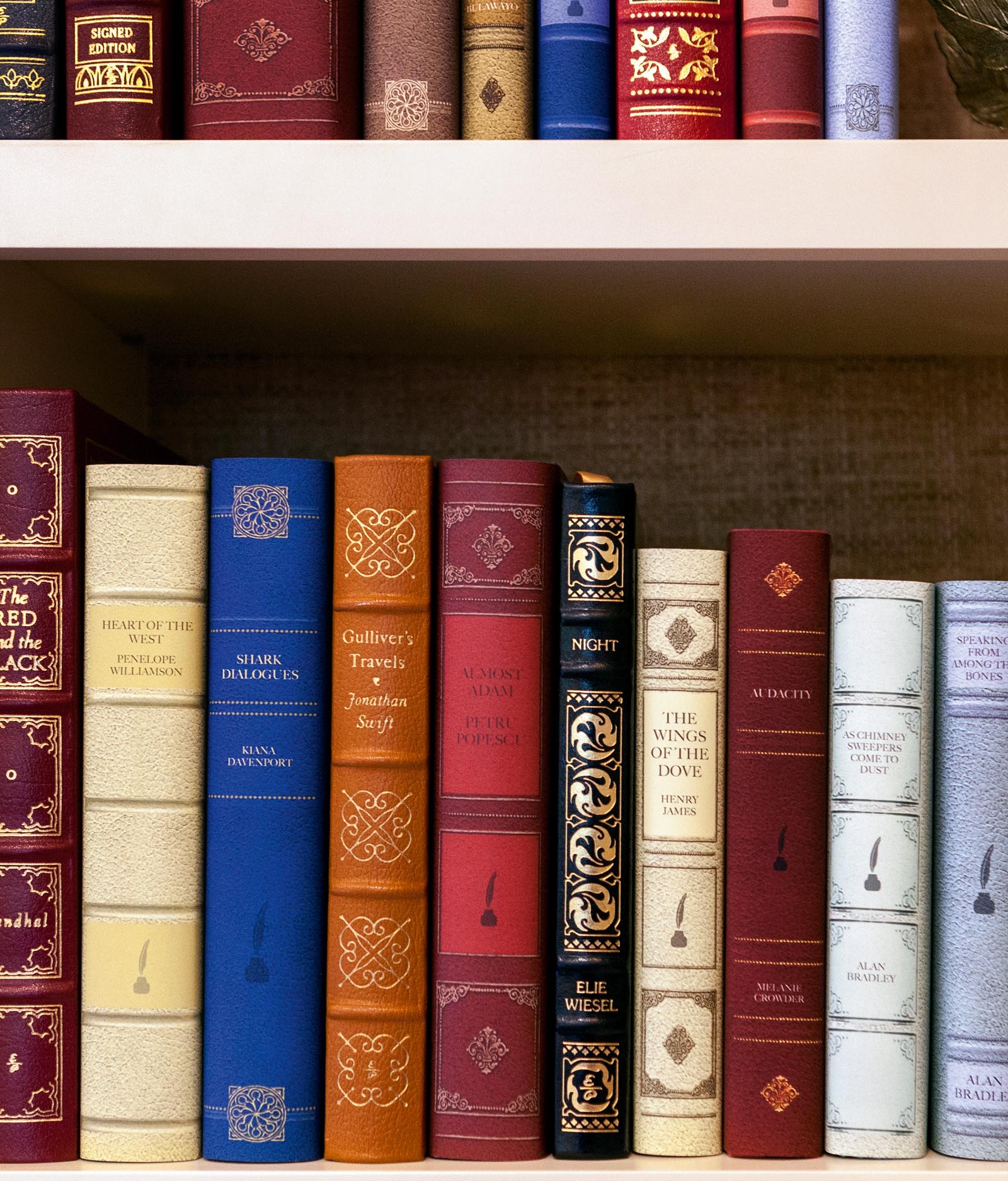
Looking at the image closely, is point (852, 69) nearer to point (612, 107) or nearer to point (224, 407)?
point (612, 107)

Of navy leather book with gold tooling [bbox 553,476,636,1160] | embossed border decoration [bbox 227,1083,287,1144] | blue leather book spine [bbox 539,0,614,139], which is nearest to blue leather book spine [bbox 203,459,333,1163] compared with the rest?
embossed border decoration [bbox 227,1083,287,1144]

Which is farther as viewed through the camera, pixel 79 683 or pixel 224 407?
pixel 224 407

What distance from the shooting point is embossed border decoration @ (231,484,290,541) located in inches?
24.9

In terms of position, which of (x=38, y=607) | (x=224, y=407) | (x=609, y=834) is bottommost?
(x=609, y=834)

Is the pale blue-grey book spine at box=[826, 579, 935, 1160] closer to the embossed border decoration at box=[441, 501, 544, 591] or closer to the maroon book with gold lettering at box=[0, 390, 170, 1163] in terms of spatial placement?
the embossed border decoration at box=[441, 501, 544, 591]

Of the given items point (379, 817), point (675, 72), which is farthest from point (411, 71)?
point (379, 817)

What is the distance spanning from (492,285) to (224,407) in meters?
0.28

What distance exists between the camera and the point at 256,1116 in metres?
0.62

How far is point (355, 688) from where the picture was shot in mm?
627

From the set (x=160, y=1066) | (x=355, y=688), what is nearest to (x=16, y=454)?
(x=355, y=688)

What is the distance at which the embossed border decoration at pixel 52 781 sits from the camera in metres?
0.62

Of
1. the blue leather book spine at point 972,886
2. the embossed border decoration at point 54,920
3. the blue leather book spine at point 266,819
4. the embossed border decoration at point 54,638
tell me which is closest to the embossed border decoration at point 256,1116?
the blue leather book spine at point 266,819

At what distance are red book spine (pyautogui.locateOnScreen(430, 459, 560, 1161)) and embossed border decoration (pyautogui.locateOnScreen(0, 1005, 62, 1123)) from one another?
7.2 inches

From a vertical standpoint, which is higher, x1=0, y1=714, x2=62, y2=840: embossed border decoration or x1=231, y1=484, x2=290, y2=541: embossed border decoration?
x1=231, y1=484, x2=290, y2=541: embossed border decoration
